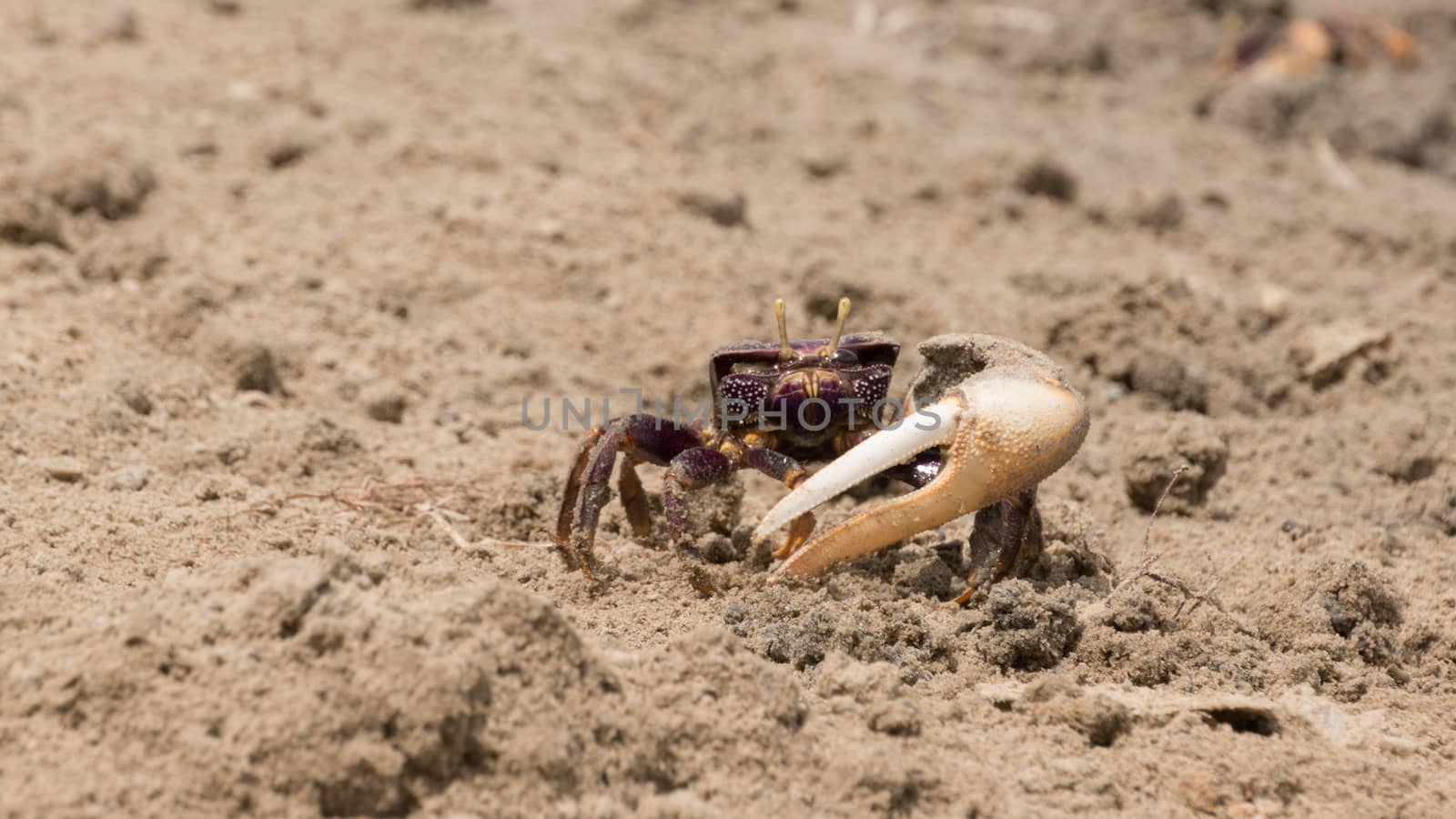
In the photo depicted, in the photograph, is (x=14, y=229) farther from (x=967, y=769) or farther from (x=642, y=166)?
(x=967, y=769)

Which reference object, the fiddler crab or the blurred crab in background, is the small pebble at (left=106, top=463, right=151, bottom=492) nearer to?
the fiddler crab

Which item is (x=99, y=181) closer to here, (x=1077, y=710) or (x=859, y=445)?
(x=859, y=445)

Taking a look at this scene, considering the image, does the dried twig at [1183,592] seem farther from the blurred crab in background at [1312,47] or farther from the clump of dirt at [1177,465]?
the blurred crab in background at [1312,47]

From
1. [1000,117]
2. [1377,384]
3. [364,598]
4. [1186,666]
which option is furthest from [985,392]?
[1000,117]

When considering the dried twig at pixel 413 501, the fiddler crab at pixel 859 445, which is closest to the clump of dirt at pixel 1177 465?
the fiddler crab at pixel 859 445

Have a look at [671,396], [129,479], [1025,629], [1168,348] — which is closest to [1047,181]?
[1168,348]
